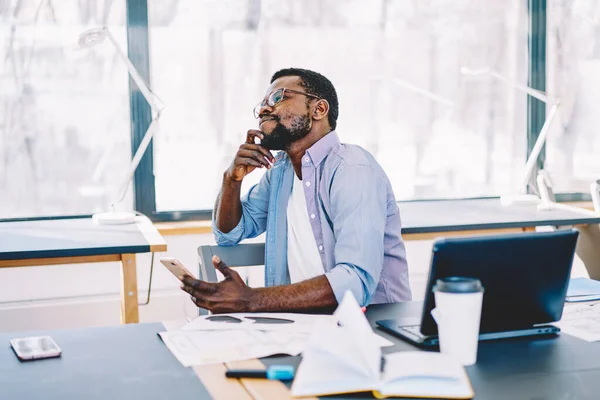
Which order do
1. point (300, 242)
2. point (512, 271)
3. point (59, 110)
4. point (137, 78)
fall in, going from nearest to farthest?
1. point (512, 271)
2. point (300, 242)
3. point (137, 78)
4. point (59, 110)

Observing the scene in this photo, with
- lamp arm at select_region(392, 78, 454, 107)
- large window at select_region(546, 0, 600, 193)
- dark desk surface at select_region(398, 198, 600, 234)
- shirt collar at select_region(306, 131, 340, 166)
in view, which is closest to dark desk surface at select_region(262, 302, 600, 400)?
shirt collar at select_region(306, 131, 340, 166)

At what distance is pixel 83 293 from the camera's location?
3.53 metres

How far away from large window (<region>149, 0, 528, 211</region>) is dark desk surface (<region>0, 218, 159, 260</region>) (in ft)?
2.21

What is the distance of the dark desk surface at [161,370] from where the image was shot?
44.8 inches

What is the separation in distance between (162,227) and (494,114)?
180 cm

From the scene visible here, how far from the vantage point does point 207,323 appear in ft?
4.89

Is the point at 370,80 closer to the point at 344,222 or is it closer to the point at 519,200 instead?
the point at 519,200

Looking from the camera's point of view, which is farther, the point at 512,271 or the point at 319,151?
the point at 319,151

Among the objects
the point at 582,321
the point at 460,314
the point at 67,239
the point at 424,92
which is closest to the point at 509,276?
the point at 460,314

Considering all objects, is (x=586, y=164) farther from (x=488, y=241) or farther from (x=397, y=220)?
(x=488, y=241)

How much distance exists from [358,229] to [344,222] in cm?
4

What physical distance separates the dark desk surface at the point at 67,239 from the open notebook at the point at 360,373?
1.55 metres

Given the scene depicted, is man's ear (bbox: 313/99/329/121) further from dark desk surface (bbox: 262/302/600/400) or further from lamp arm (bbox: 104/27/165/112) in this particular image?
lamp arm (bbox: 104/27/165/112)

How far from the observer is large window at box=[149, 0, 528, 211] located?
12.0 feet
